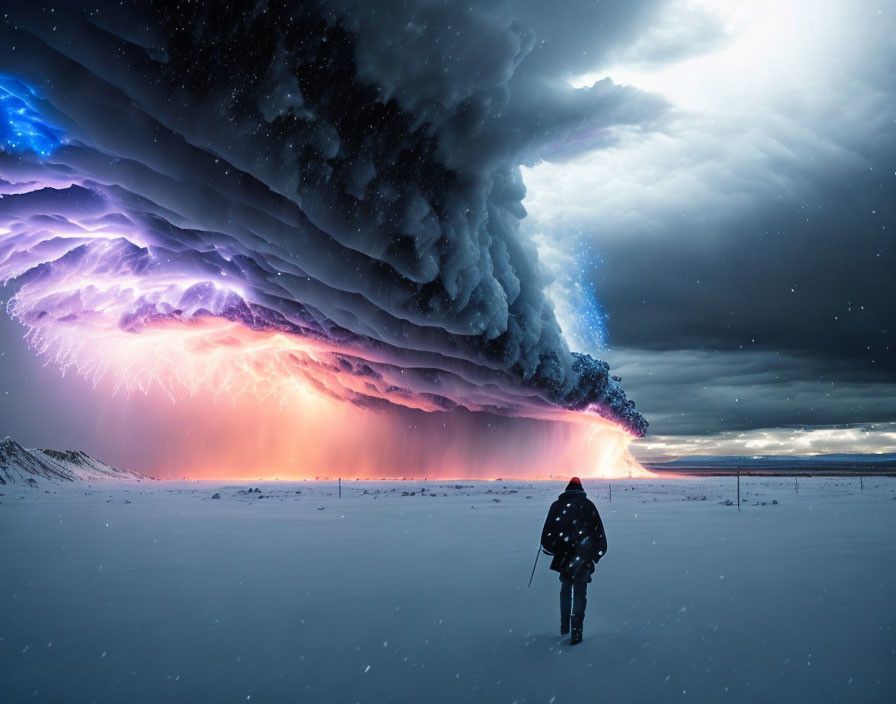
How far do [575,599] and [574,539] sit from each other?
1.93 ft

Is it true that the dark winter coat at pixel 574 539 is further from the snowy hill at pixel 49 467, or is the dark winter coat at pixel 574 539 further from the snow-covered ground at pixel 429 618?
the snowy hill at pixel 49 467

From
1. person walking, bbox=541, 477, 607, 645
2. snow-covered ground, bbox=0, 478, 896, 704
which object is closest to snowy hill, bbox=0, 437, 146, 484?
snow-covered ground, bbox=0, 478, 896, 704

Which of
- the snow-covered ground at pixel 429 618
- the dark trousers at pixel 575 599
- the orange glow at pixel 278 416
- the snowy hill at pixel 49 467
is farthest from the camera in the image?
the orange glow at pixel 278 416

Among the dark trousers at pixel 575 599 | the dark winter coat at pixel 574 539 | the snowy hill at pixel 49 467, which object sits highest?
the dark winter coat at pixel 574 539

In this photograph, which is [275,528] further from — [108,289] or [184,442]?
[184,442]

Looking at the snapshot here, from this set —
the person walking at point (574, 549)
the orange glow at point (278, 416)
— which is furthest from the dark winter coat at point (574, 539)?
the orange glow at point (278, 416)

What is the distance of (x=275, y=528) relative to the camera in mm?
16500

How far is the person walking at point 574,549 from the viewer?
6336 millimetres

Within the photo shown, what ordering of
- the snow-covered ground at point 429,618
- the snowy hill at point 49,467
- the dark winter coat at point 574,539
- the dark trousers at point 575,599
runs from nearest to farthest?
1. the snow-covered ground at point 429,618
2. the dark trousers at point 575,599
3. the dark winter coat at point 574,539
4. the snowy hill at point 49,467

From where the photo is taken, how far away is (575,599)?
634cm

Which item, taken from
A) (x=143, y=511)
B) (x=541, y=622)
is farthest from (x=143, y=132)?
(x=541, y=622)

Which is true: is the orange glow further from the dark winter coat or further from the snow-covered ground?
the dark winter coat

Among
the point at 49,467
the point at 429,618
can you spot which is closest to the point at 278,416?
the point at 49,467

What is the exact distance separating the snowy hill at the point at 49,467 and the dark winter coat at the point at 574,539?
120 feet
